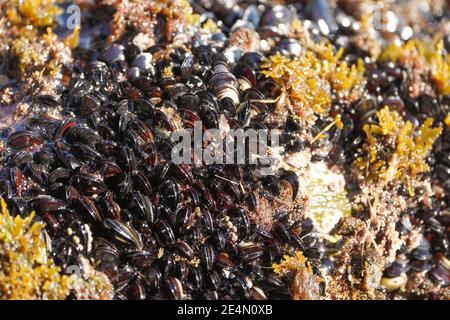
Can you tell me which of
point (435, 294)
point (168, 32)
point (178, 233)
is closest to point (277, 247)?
point (178, 233)

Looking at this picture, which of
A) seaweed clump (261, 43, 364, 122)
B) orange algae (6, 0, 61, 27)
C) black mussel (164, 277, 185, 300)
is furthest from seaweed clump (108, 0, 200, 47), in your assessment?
black mussel (164, 277, 185, 300)

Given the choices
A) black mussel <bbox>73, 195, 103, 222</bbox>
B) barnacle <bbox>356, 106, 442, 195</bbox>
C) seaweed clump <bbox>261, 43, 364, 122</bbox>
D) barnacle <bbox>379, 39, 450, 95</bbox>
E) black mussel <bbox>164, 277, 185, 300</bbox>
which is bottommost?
black mussel <bbox>164, 277, 185, 300</bbox>

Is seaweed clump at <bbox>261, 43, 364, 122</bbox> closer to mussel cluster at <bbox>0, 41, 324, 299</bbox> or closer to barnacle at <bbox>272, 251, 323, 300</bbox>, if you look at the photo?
mussel cluster at <bbox>0, 41, 324, 299</bbox>

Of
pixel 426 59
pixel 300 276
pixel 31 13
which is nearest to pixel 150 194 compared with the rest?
pixel 300 276

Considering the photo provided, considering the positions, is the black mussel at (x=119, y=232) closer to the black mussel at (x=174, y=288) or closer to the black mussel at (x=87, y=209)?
the black mussel at (x=87, y=209)

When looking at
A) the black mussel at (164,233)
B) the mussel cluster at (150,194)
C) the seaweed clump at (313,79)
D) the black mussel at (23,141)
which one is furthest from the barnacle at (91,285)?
the seaweed clump at (313,79)

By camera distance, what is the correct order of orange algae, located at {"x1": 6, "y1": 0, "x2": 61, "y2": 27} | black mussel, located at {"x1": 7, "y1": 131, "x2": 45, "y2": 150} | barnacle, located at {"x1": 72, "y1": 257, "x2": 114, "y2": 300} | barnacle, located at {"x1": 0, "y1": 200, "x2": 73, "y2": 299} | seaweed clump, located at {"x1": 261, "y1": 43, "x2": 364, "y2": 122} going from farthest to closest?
orange algae, located at {"x1": 6, "y1": 0, "x2": 61, "y2": 27}
seaweed clump, located at {"x1": 261, "y1": 43, "x2": 364, "y2": 122}
black mussel, located at {"x1": 7, "y1": 131, "x2": 45, "y2": 150}
barnacle, located at {"x1": 72, "y1": 257, "x2": 114, "y2": 300}
barnacle, located at {"x1": 0, "y1": 200, "x2": 73, "y2": 299}
